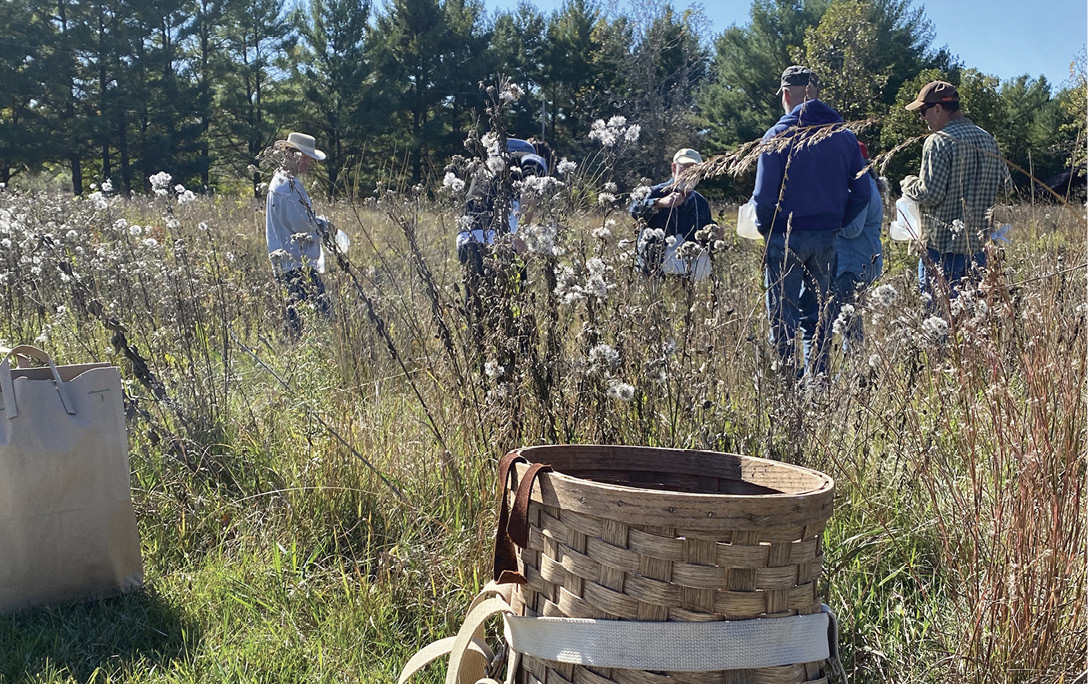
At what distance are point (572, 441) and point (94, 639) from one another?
4.56 feet

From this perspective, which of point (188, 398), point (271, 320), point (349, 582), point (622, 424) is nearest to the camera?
point (349, 582)

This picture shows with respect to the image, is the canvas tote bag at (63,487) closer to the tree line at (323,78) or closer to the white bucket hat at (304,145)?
the white bucket hat at (304,145)

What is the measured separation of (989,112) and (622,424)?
1004 centimetres

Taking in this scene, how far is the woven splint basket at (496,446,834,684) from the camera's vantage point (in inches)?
54.1

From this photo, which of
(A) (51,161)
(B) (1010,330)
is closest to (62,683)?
(B) (1010,330)

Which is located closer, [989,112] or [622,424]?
[622,424]

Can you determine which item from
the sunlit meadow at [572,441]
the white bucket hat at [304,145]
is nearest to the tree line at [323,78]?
the white bucket hat at [304,145]

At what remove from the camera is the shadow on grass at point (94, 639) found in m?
2.18

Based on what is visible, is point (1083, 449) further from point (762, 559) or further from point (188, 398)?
point (188, 398)

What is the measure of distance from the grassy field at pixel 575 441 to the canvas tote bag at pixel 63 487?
0.09 m

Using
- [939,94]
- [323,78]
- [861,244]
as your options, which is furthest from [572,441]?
[323,78]

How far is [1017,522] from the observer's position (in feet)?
5.52

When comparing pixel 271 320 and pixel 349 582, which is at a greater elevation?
pixel 271 320

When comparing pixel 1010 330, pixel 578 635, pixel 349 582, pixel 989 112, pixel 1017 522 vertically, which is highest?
pixel 989 112
